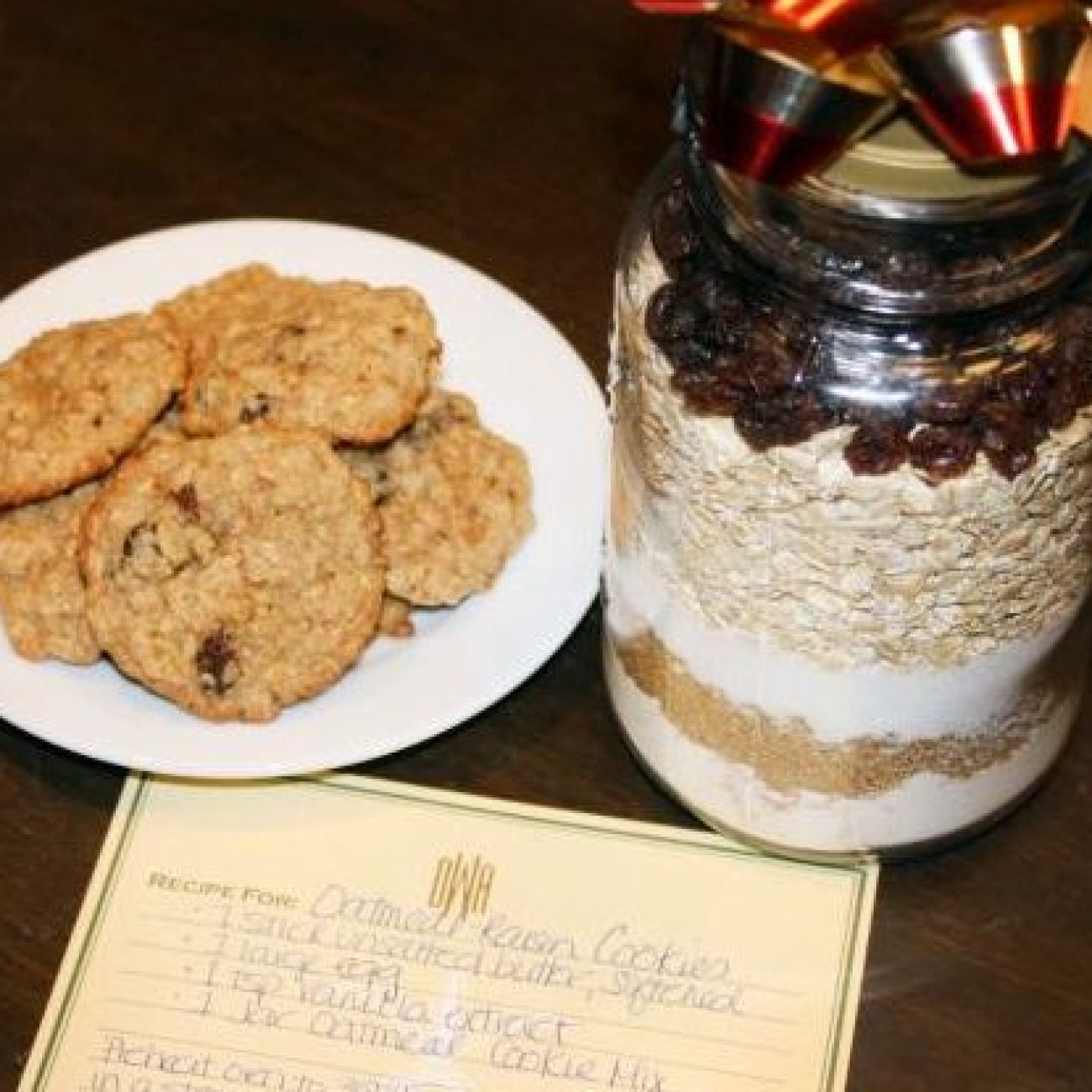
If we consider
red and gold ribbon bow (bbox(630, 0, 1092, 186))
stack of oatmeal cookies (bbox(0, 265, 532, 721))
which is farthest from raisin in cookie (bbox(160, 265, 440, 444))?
red and gold ribbon bow (bbox(630, 0, 1092, 186))

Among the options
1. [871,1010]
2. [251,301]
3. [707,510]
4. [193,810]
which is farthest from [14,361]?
[871,1010]

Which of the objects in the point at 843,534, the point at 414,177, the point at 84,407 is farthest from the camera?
the point at 414,177

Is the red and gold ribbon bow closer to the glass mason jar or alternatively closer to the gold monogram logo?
the glass mason jar

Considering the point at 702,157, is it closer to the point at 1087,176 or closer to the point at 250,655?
the point at 1087,176

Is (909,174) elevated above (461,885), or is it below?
above

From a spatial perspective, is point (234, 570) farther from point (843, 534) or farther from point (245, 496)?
point (843, 534)

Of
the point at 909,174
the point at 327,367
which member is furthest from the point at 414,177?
the point at 909,174
